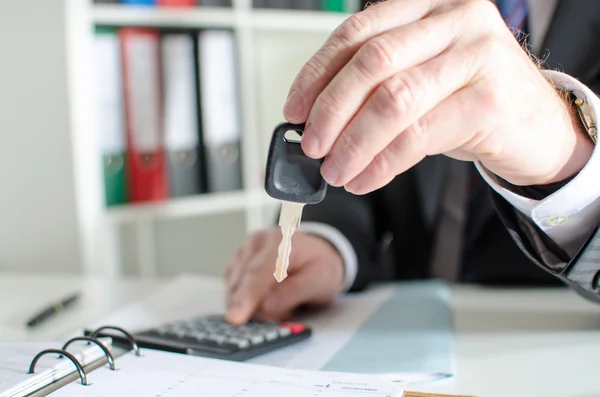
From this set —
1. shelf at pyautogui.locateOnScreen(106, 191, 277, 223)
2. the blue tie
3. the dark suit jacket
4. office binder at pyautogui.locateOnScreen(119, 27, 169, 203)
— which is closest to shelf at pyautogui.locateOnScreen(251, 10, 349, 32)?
office binder at pyautogui.locateOnScreen(119, 27, 169, 203)

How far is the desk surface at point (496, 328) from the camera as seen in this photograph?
0.61 metres

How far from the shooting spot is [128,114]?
1.51 meters

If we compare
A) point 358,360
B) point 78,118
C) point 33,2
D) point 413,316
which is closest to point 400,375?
point 358,360

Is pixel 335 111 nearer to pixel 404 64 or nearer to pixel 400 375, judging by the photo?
pixel 404 64

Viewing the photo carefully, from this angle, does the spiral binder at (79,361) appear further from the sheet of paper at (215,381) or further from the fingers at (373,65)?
the fingers at (373,65)

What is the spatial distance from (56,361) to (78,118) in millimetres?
897

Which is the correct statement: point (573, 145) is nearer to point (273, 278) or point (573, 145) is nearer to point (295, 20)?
point (273, 278)

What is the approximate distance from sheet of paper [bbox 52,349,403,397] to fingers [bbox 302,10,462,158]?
19cm

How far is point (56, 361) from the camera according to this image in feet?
1.91

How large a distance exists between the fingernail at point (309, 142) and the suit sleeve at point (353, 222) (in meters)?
0.46

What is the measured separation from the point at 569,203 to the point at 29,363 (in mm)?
514

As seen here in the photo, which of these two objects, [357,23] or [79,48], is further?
[79,48]

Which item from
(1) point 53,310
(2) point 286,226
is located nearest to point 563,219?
(2) point 286,226

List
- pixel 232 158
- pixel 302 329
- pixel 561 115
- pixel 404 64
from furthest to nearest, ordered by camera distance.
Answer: pixel 232 158
pixel 302 329
pixel 561 115
pixel 404 64
